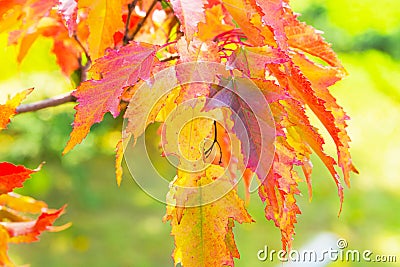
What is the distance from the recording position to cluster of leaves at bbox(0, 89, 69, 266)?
1.30 feet

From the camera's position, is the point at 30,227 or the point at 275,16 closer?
the point at 275,16

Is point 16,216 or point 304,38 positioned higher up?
point 304,38

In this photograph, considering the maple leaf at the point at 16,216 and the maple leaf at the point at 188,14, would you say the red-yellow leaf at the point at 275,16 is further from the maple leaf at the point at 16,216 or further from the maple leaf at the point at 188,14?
the maple leaf at the point at 16,216

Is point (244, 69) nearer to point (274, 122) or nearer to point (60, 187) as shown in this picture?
point (274, 122)

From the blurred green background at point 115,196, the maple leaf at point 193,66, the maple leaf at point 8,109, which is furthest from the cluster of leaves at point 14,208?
the blurred green background at point 115,196

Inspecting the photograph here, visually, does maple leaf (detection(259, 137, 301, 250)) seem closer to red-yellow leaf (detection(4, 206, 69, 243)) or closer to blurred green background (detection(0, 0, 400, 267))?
red-yellow leaf (detection(4, 206, 69, 243))

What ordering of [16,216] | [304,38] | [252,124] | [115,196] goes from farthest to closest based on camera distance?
[115,196], [16,216], [304,38], [252,124]

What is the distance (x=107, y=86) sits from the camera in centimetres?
35

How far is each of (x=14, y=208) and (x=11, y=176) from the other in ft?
0.63

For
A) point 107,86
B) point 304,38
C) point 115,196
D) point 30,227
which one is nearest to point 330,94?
point 304,38

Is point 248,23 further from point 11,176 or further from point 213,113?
point 11,176

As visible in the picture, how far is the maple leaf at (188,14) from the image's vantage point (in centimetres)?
34

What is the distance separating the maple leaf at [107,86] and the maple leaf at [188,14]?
1.5 inches

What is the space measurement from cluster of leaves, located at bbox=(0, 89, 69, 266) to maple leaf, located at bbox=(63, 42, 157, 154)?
0.19ft
